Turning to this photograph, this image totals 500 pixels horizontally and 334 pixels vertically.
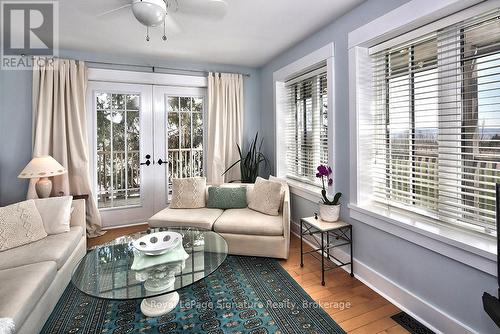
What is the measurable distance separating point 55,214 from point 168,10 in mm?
2132

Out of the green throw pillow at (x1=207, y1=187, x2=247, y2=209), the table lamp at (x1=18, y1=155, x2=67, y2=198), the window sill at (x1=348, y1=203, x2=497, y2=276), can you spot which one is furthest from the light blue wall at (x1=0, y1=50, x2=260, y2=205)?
the window sill at (x1=348, y1=203, x2=497, y2=276)

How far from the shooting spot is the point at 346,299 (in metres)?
2.10

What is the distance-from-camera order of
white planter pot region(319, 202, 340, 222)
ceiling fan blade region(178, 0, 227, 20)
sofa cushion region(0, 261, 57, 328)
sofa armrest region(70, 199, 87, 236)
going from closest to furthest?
sofa cushion region(0, 261, 57, 328), ceiling fan blade region(178, 0, 227, 20), white planter pot region(319, 202, 340, 222), sofa armrest region(70, 199, 87, 236)

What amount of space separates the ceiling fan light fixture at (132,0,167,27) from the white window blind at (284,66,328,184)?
176 centimetres

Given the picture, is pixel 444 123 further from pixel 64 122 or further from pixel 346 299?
pixel 64 122

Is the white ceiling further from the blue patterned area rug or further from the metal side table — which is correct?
the blue patterned area rug

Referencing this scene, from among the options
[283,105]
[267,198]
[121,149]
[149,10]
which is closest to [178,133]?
[121,149]

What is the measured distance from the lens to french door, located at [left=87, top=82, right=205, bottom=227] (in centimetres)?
374

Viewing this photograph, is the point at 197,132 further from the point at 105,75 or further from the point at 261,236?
the point at 261,236

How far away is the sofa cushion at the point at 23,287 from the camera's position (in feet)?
4.65

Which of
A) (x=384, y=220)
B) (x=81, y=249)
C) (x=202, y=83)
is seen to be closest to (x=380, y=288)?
(x=384, y=220)

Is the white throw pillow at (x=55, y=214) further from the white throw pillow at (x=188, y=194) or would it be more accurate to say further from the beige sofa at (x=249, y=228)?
the white throw pillow at (x=188, y=194)

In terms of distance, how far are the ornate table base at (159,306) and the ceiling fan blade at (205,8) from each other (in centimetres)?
233

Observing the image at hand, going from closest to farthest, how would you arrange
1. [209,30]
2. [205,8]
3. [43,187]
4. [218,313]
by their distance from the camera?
1. [218,313]
2. [205,8]
3. [209,30]
4. [43,187]
